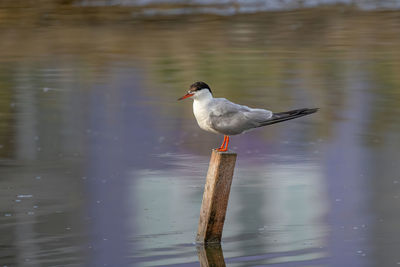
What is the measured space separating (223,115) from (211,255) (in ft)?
3.22

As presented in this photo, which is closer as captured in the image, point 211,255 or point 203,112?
point 203,112

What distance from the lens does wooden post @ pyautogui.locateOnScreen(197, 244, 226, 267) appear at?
6.95 m

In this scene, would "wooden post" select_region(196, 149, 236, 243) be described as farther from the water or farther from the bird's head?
the bird's head

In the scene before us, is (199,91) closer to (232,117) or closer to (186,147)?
(232,117)

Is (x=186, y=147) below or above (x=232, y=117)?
below

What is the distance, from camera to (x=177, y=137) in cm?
1190

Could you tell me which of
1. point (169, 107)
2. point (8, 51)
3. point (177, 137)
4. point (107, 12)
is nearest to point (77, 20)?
point (107, 12)

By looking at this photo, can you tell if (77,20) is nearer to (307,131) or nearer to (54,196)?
(307,131)

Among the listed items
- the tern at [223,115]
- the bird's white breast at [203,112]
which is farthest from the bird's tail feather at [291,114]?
the bird's white breast at [203,112]

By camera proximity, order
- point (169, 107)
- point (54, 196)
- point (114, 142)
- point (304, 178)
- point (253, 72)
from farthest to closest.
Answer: point (253, 72) < point (169, 107) < point (114, 142) < point (304, 178) < point (54, 196)

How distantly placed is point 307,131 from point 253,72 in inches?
193

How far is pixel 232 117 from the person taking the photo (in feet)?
23.2

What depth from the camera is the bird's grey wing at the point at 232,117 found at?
6992mm

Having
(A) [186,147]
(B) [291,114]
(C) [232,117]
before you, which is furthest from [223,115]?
(A) [186,147]
